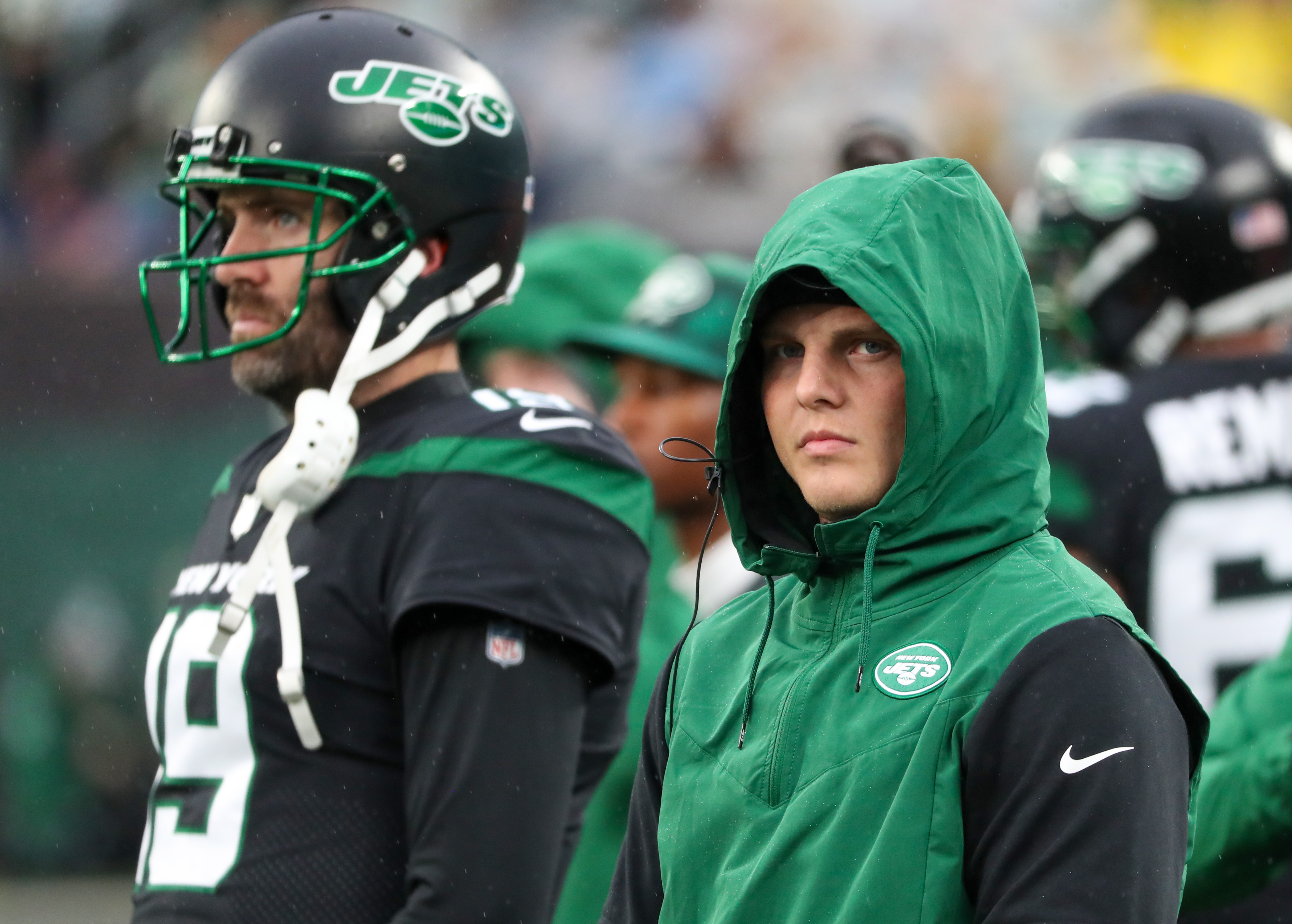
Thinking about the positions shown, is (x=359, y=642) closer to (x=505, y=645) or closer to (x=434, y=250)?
(x=505, y=645)

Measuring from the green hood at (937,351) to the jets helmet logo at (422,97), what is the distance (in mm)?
1063

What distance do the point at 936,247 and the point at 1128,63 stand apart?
9563 millimetres

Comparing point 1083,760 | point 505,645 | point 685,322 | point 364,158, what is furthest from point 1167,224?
point 1083,760

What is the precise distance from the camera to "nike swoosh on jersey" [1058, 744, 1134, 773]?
5.32ft

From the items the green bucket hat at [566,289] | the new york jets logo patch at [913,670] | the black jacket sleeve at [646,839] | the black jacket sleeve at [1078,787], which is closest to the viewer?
the black jacket sleeve at [1078,787]

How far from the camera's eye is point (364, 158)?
2818 millimetres

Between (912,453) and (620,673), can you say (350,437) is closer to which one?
(620,673)

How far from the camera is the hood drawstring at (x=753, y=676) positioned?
1.91 metres

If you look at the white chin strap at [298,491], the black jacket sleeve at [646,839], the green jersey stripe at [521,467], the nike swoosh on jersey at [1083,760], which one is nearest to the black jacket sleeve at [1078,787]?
the nike swoosh on jersey at [1083,760]

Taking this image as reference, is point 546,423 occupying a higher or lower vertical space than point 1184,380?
higher

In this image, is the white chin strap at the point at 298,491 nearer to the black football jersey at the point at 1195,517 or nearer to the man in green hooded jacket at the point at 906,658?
the man in green hooded jacket at the point at 906,658

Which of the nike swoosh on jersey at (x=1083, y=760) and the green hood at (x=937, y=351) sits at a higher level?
the green hood at (x=937, y=351)

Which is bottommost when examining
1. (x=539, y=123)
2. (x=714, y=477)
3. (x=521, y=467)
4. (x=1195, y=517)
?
(x=1195, y=517)

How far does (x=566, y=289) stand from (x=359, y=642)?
8.50 ft
